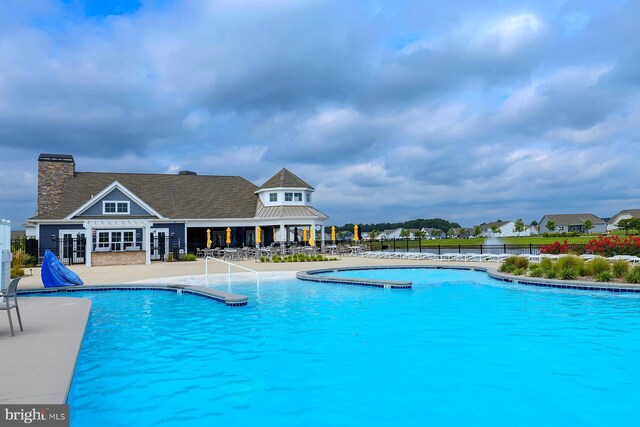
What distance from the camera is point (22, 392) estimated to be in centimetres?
556

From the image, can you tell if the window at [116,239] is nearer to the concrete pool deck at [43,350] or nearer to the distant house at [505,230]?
the concrete pool deck at [43,350]

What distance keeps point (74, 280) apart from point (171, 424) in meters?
14.3

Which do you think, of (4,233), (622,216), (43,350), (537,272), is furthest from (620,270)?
(622,216)

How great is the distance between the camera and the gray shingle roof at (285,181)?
41487mm

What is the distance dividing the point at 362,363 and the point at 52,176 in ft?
118

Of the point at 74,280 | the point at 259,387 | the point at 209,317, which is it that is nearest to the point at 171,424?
the point at 259,387

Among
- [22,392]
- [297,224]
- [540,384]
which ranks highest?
[297,224]

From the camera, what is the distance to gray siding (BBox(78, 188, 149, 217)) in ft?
112

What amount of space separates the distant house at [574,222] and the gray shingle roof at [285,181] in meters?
106

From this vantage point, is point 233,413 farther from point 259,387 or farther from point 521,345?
point 521,345

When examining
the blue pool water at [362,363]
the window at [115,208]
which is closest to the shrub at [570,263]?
the blue pool water at [362,363]

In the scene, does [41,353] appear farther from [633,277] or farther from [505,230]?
[505,230]

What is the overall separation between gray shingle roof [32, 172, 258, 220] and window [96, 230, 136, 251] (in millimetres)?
3219

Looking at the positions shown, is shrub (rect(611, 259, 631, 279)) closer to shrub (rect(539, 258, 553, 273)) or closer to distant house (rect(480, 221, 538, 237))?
shrub (rect(539, 258, 553, 273))
